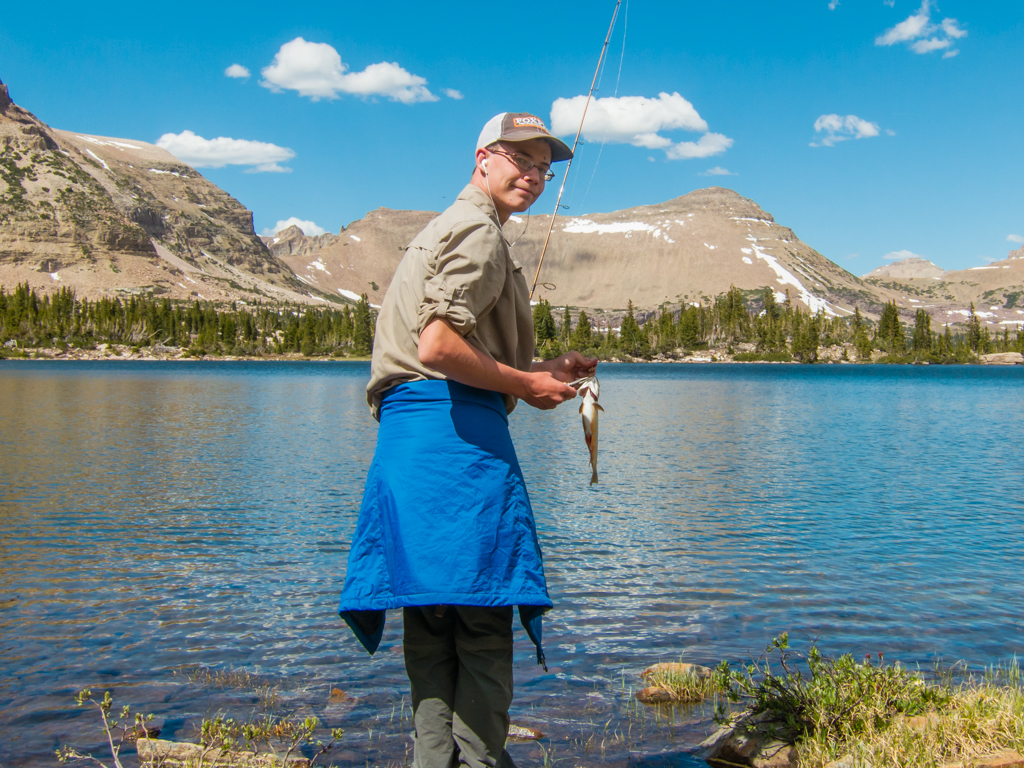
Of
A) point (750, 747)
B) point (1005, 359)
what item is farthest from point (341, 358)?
point (750, 747)

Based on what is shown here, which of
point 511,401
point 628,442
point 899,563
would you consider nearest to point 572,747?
point 511,401

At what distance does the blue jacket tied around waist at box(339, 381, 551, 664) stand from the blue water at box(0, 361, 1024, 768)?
2778 mm

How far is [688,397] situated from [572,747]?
174 ft

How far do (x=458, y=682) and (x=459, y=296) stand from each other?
61.4 inches

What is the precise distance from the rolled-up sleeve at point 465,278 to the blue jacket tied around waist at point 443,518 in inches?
12.5

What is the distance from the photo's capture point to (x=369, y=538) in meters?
3.03

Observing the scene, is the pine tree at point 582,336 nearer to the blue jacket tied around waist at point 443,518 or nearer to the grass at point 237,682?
the grass at point 237,682

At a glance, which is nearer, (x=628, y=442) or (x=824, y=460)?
(x=824, y=460)

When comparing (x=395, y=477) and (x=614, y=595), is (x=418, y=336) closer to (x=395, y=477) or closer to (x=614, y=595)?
(x=395, y=477)

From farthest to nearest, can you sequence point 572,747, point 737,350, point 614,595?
1. point 737,350
2. point 614,595
3. point 572,747

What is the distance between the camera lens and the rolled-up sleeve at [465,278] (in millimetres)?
2768

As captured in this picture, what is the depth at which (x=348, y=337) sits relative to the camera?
170375 millimetres

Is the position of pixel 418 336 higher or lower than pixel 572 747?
higher

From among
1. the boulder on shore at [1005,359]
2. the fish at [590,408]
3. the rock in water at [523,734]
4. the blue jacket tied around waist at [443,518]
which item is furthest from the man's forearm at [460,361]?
the boulder on shore at [1005,359]
